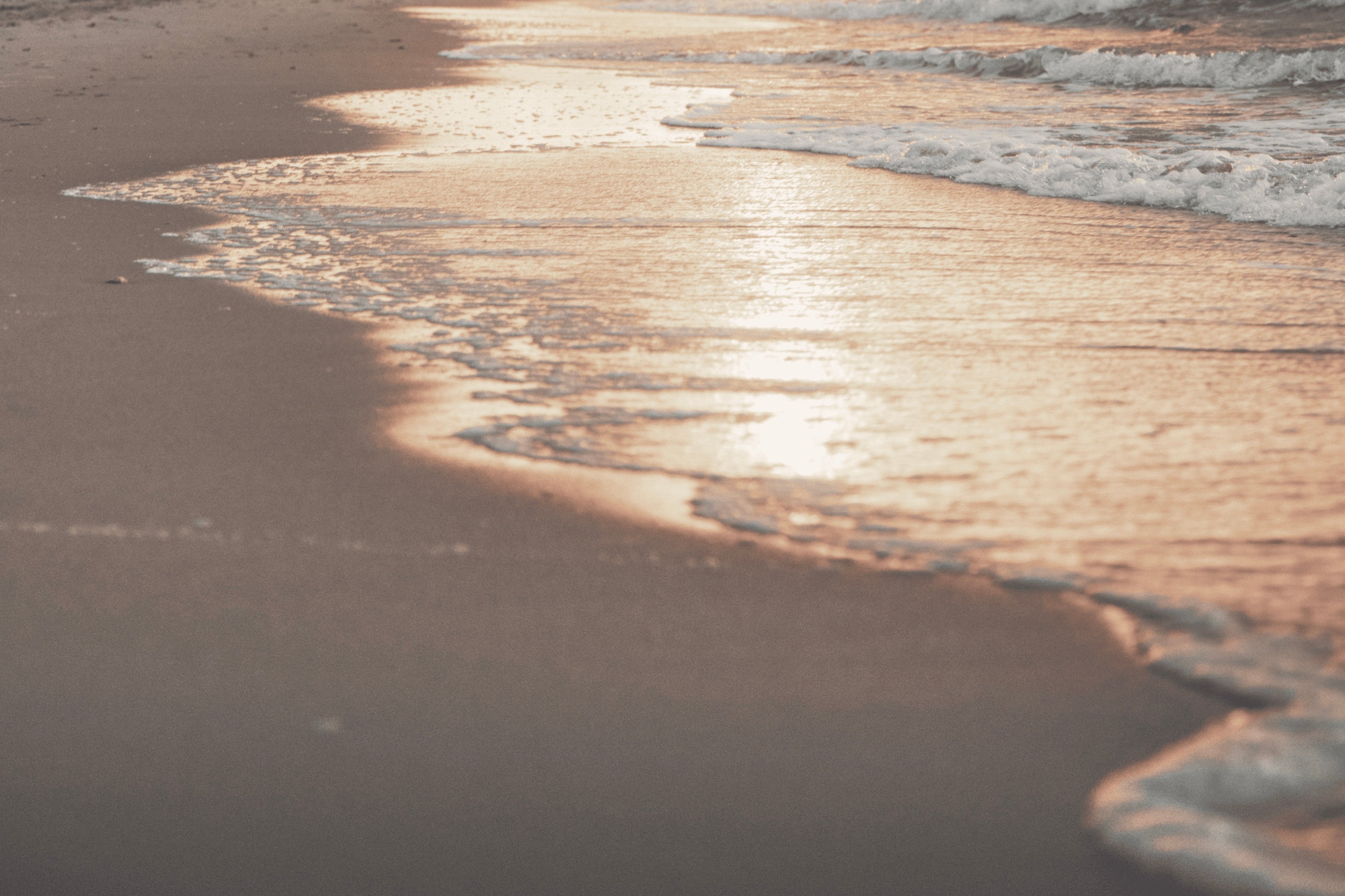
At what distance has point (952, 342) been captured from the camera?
3.28 meters

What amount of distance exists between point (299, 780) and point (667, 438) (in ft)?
4.26

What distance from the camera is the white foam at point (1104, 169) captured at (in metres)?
5.04

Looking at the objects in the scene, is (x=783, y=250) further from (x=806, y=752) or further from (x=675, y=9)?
(x=675, y=9)

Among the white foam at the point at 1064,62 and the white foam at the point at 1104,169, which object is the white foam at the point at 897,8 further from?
the white foam at the point at 1104,169

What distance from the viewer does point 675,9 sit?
77.0ft

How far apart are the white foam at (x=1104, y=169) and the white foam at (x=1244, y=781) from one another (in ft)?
12.3

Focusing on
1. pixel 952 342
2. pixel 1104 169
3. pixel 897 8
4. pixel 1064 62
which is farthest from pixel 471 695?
pixel 897 8

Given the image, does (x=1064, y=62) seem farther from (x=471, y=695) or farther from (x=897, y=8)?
(x=471, y=695)

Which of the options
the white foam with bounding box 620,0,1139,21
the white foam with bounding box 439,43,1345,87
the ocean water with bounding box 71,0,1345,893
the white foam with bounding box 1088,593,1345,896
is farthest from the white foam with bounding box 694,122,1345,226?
the white foam with bounding box 620,0,1139,21

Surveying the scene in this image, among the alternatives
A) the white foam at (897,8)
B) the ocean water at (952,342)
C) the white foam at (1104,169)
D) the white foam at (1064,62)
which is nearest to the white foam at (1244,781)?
the ocean water at (952,342)

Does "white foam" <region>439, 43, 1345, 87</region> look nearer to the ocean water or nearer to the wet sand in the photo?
the ocean water

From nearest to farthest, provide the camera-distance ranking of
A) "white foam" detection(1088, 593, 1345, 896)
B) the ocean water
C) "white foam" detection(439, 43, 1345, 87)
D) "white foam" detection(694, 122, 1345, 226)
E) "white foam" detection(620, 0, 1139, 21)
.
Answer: "white foam" detection(1088, 593, 1345, 896)
the ocean water
"white foam" detection(694, 122, 1345, 226)
"white foam" detection(439, 43, 1345, 87)
"white foam" detection(620, 0, 1139, 21)

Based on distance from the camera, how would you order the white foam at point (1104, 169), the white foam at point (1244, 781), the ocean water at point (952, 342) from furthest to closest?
the white foam at point (1104, 169)
the ocean water at point (952, 342)
the white foam at point (1244, 781)

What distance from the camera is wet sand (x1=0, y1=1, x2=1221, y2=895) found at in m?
1.50
